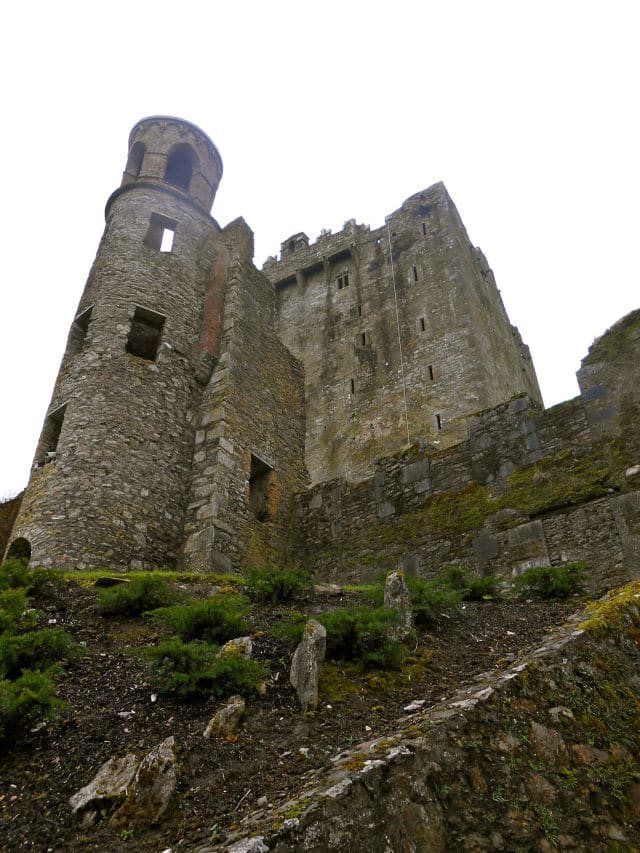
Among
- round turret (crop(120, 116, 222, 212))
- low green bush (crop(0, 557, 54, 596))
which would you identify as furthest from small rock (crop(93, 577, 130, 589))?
round turret (crop(120, 116, 222, 212))

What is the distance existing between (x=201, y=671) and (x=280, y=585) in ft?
8.49

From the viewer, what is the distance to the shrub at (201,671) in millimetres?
4387

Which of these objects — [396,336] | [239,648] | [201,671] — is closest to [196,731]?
[201,671]

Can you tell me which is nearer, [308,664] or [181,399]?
[308,664]

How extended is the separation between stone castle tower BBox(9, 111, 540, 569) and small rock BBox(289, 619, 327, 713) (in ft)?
17.5

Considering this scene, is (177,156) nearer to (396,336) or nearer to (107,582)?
(396,336)

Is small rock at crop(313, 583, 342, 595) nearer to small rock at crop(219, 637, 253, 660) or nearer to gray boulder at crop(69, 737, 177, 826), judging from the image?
small rock at crop(219, 637, 253, 660)

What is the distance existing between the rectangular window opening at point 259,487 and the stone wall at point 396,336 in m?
9.03

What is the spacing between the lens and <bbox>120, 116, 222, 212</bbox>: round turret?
51.6 ft

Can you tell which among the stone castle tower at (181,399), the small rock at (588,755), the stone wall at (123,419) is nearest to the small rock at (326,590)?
the stone castle tower at (181,399)

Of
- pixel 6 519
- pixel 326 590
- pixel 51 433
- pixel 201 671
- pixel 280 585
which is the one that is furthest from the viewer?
pixel 6 519

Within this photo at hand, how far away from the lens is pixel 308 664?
14.8ft

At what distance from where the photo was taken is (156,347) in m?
12.4

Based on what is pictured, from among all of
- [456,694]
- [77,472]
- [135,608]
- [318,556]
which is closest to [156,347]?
[77,472]
